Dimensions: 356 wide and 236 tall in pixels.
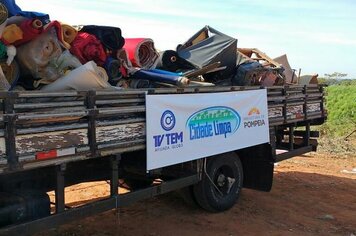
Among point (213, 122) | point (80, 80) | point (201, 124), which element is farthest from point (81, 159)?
point (213, 122)

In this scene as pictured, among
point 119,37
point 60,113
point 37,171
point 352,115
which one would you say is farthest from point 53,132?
point 352,115

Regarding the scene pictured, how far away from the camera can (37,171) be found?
4309 millimetres

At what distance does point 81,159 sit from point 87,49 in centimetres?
128

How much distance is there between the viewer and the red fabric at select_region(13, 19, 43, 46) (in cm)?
412

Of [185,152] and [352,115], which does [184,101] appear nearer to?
[185,152]

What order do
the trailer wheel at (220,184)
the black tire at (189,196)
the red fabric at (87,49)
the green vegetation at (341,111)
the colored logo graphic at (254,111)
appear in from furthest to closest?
the green vegetation at (341,111) < the colored logo graphic at (254,111) < the black tire at (189,196) < the trailer wheel at (220,184) < the red fabric at (87,49)

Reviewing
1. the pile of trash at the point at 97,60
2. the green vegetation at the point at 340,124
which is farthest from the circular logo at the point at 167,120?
the green vegetation at the point at 340,124

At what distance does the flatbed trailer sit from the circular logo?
23 centimetres

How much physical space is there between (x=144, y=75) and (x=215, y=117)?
103 cm

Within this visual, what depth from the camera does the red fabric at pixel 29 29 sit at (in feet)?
Answer: 13.5

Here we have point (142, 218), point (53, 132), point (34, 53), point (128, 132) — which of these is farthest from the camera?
point (142, 218)

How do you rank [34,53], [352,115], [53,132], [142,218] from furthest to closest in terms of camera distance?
[352,115]
[142,218]
[34,53]
[53,132]

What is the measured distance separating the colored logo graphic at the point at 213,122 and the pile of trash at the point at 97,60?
410 mm

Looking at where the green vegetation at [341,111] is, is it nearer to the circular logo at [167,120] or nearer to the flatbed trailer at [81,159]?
the flatbed trailer at [81,159]
